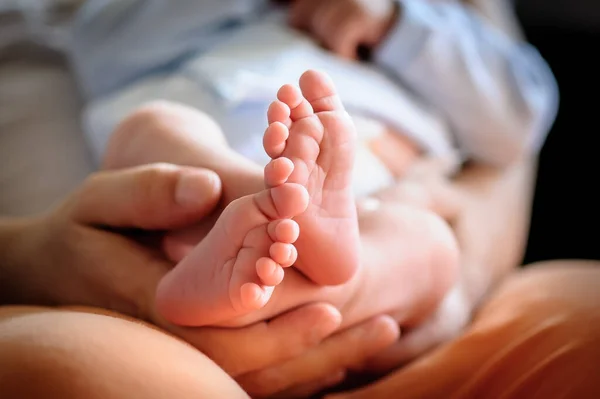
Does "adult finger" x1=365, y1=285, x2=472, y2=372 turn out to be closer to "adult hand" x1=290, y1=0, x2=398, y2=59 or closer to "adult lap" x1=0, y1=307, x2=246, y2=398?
"adult lap" x1=0, y1=307, x2=246, y2=398

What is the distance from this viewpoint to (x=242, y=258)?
0.45m

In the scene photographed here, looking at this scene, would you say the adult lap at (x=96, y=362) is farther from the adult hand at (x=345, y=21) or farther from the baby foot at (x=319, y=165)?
the adult hand at (x=345, y=21)

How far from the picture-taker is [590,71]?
4.42ft

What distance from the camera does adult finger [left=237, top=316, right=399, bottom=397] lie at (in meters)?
0.57

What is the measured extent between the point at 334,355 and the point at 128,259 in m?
0.21

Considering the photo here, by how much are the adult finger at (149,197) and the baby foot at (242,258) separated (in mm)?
58

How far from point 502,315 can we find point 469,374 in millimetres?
97

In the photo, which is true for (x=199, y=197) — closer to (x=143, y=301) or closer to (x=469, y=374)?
(x=143, y=301)

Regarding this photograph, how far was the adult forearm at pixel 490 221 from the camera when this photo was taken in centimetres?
87

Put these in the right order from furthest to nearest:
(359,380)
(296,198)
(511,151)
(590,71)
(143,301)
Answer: (590,71), (511,151), (359,380), (143,301), (296,198)

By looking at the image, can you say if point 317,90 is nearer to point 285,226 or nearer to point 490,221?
point 285,226

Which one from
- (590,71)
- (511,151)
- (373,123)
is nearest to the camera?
(373,123)

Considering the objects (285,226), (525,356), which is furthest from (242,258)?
(525,356)

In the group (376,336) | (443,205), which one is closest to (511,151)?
(443,205)
